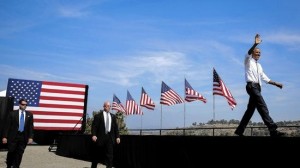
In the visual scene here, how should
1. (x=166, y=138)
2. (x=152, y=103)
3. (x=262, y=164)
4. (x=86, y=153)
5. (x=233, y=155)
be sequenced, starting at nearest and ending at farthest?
(x=262, y=164) → (x=233, y=155) → (x=166, y=138) → (x=86, y=153) → (x=152, y=103)

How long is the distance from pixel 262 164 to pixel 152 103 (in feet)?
74.3

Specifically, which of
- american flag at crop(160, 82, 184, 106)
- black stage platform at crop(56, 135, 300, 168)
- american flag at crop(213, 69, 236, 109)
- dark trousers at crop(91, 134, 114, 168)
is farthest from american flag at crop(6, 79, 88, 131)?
dark trousers at crop(91, 134, 114, 168)

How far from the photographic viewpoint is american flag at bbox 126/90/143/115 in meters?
29.9

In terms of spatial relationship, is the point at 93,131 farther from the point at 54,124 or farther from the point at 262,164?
the point at 54,124

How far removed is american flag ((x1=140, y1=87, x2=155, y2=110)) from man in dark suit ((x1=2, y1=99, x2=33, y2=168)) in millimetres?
20200

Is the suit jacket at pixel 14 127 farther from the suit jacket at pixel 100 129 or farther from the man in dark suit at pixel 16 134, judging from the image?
the suit jacket at pixel 100 129

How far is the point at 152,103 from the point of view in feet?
91.6

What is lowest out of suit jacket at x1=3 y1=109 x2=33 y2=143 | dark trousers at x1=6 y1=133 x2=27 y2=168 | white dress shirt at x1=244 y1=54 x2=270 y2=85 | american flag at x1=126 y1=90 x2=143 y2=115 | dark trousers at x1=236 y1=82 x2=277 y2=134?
dark trousers at x1=6 y1=133 x2=27 y2=168

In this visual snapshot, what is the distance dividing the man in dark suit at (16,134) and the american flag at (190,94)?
1529cm

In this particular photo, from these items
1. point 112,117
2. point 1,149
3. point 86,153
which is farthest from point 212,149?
point 1,149

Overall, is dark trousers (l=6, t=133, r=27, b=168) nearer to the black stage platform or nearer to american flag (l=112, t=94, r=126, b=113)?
the black stage platform

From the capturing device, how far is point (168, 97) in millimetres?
24156

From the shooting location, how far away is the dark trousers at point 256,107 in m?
5.49

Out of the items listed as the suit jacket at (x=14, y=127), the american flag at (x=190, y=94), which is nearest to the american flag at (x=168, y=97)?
the american flag at (x=190, y=94)
